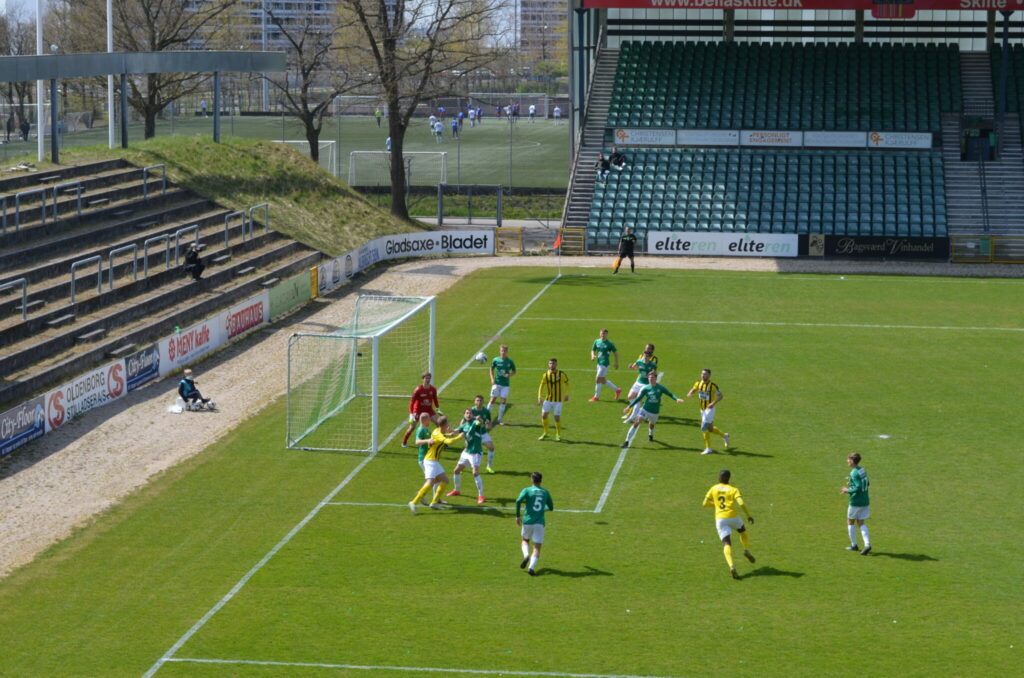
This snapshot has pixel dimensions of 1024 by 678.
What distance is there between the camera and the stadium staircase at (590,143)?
58969 millimetres

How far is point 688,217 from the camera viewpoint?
188 ft

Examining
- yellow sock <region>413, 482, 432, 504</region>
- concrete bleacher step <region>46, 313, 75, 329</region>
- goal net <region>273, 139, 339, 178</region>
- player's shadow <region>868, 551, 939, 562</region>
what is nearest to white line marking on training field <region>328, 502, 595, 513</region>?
yellow sock <region>413, 482, 432, 504</region>

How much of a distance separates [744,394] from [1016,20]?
4240 cm

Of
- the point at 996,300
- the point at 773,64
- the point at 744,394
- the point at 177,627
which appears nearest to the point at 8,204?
the point at 744,394

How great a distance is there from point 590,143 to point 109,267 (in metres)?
29.8

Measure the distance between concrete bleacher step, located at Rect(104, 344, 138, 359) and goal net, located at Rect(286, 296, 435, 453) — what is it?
4357 millimetres

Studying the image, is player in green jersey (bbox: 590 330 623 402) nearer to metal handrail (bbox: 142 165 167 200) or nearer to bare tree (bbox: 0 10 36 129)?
metal handrail (bbox: 142 165 167 200)

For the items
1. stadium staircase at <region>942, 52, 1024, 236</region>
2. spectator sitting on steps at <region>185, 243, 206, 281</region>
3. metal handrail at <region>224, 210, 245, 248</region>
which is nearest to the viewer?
spectator sitting on steps at <region>185, 243, 206, 281</region>

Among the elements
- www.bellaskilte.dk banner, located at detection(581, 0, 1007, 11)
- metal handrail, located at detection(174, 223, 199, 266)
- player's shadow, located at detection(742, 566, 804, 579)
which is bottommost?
player's shadow, located at detection(742, 566, 804, 579)

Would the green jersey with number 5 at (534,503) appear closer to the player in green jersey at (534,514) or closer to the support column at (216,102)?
the player in green jersey at (534,514)

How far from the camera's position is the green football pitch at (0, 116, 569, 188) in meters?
76.2

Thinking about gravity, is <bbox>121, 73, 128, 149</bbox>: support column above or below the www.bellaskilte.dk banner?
below

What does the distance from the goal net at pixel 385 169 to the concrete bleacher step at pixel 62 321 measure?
3684cm

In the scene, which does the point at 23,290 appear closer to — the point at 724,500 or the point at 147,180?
the point at 147,180
